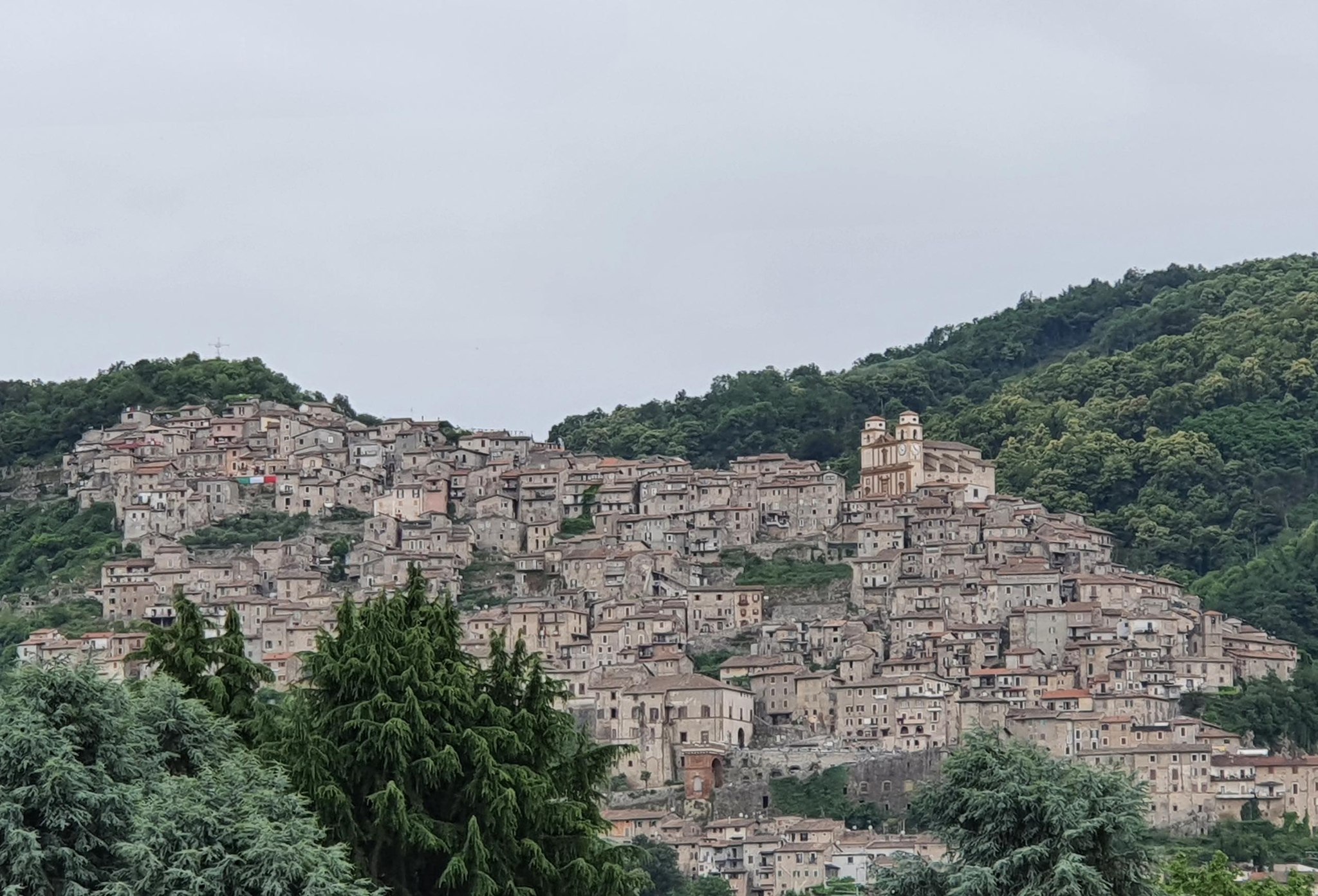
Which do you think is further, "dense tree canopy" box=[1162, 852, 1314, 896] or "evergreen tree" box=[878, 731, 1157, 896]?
"dense tree canopy" box=[1162, 852, 1314, 896]

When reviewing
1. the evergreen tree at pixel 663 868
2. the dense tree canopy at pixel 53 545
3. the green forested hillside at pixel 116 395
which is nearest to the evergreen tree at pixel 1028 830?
the evergreen tree at pixel 663 868

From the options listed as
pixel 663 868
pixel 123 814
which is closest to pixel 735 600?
pixel 663 868

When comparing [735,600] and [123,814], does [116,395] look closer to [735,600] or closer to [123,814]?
[735,600]

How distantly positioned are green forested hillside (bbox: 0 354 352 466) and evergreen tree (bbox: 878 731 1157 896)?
261 ft

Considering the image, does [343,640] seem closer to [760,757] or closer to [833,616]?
[760,757]

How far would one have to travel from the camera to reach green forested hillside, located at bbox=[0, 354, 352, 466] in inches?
3799

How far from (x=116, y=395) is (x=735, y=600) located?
1227 inches

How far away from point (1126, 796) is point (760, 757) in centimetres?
5088

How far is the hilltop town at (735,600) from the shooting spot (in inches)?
2692

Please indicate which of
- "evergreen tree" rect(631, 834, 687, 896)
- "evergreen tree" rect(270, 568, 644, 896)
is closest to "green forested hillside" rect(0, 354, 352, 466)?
"evergreen tree" rect(631, 834, 687, 896)

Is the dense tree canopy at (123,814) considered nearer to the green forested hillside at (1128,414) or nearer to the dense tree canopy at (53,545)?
the dense tree canopy at (53,545)

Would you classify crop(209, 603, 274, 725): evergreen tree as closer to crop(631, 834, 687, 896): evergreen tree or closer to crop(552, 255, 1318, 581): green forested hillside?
crop(631, 834, 687, 896): evergreen tree

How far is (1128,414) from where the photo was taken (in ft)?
338

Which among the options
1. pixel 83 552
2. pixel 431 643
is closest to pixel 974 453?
pixel 83 552
